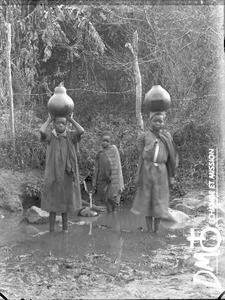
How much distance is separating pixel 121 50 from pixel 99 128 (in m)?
2.71

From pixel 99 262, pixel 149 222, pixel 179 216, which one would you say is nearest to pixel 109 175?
pixel 179 216

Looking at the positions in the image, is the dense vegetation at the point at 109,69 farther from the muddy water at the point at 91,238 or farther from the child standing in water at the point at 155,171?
the child standing in water at the point at 155,171

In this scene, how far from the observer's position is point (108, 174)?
7.07 metres

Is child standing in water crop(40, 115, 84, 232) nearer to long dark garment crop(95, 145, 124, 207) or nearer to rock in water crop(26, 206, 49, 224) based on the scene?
rock in water crop(26, 206, 49, 224)

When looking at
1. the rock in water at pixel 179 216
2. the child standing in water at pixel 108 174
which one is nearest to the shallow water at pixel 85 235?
the rock in water at pixel 179 216

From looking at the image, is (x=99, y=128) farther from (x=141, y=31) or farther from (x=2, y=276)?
(x=2, y=276)

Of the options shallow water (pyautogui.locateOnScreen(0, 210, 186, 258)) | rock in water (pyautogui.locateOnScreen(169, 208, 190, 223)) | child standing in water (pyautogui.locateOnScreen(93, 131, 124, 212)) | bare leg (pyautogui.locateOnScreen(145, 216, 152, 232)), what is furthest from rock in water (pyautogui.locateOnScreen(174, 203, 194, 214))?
bare leg (pyautogui.locateOnScreen(145, 216, 152, 232))

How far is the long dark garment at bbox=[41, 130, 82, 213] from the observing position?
18.1 feet

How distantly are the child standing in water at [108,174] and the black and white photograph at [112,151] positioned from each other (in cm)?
2

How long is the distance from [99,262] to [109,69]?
559cm

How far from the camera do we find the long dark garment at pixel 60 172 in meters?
5.51

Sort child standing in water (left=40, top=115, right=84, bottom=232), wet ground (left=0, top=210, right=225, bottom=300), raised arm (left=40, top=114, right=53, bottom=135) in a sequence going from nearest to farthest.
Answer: wet ground (left=0, top=210, right=225, bottom=300)
raised arm (left=40, top=114, right=53, bottom=135)
child standing in water (left=40, top=115, right=84, bottom=232)

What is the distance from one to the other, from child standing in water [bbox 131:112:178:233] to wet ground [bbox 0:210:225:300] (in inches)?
13.2

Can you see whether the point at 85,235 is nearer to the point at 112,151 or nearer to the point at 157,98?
the point at 112,151
